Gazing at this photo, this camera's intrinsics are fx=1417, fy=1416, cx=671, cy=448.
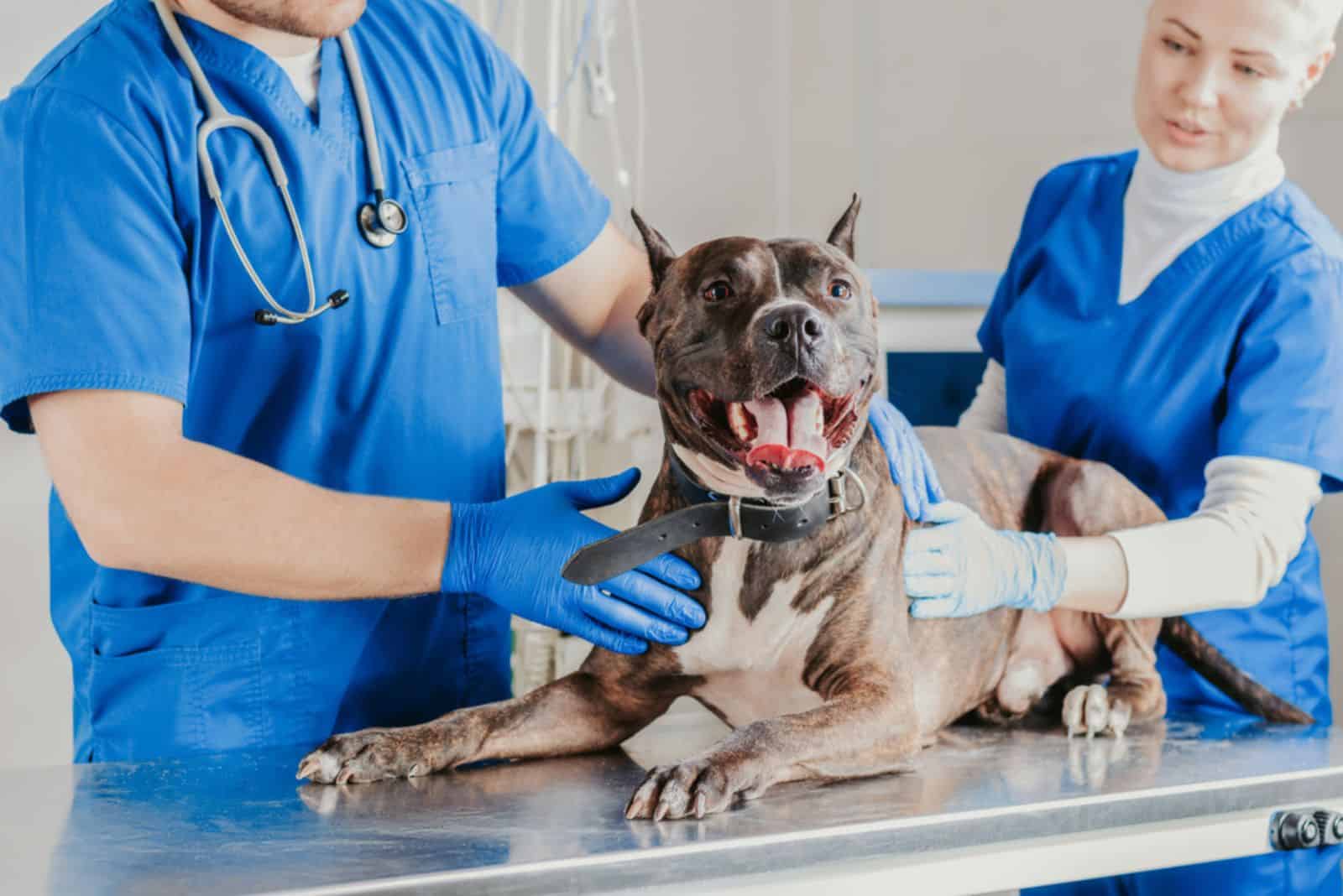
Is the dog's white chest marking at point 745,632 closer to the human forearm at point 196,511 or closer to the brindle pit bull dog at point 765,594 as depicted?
the brindle pit bull dog at point 765,594

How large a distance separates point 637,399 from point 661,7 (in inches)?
38.4

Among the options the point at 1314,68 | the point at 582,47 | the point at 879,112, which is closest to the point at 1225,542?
the point at 1314,68

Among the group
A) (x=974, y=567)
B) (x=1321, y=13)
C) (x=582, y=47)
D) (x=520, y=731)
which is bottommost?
(x=520, y=731)

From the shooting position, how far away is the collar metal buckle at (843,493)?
1462 mm

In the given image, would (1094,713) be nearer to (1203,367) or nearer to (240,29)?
(1203,367)

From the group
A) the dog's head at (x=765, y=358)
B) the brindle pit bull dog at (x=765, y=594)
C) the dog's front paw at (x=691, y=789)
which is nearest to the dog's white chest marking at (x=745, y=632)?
the brindle pit bull dog at (x=765, y=594)

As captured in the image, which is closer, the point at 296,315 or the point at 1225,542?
the point at 296,315

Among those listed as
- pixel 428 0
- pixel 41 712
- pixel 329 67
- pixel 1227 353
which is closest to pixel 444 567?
pixel 329 67

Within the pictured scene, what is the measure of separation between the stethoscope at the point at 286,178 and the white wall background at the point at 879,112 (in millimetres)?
1583

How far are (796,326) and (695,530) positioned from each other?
0.78ft

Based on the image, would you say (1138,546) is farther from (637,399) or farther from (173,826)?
(637,399)

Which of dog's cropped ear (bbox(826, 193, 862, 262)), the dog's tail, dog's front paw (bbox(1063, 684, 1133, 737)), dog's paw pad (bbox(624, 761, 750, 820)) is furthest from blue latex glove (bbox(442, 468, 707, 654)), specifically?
the dog's tail

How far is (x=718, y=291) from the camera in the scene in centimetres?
146

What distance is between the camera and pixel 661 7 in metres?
3.28
